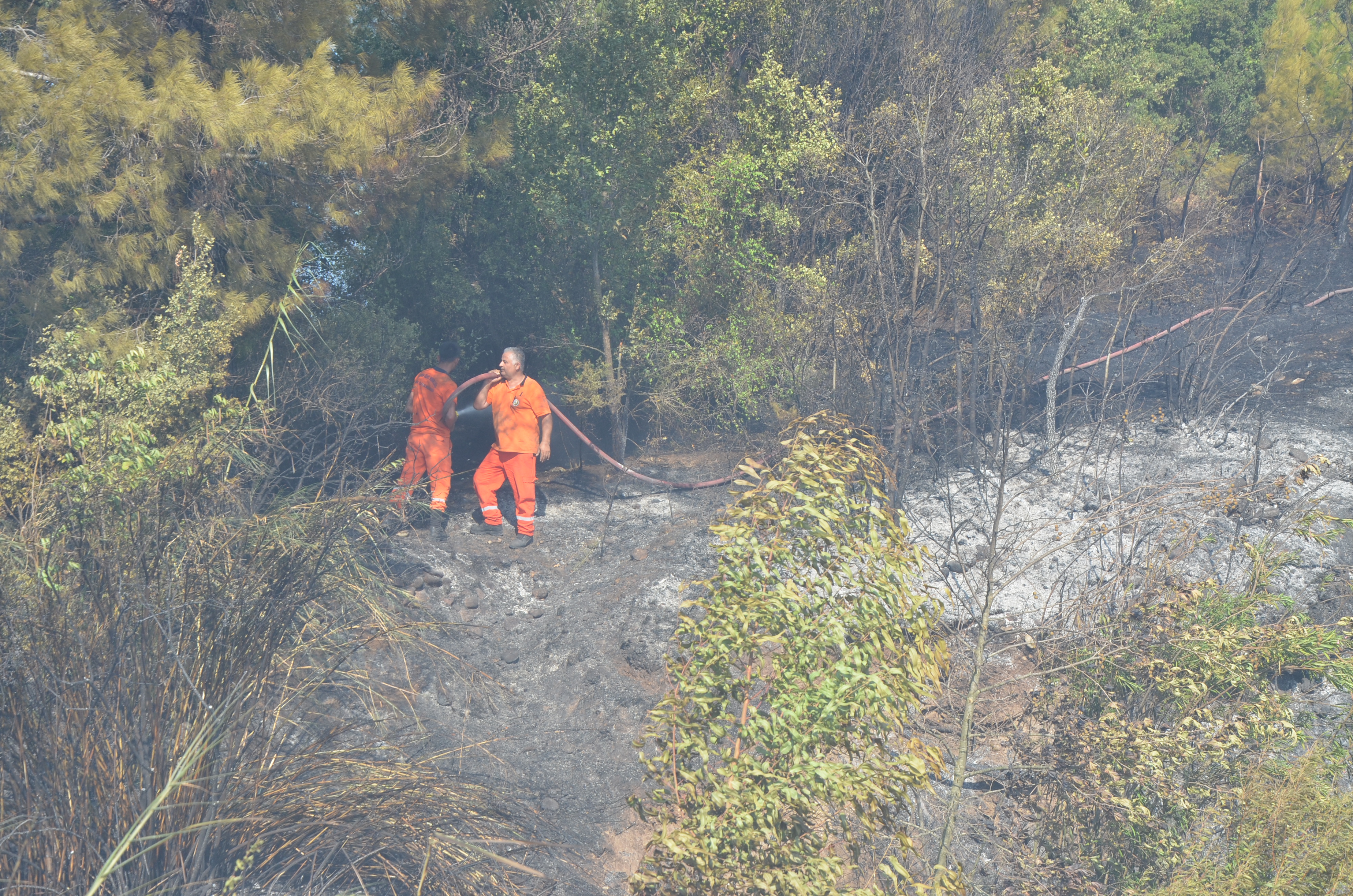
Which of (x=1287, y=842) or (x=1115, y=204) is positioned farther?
(x=1115, y=204)

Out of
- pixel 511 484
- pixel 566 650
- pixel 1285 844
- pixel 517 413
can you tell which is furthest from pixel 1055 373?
pixel 1285 844

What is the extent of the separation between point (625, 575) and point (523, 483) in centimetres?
136

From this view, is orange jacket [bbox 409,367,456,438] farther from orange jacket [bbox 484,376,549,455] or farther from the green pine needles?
the green pine needles

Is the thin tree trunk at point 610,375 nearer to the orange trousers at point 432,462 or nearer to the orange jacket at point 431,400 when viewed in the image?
the orange jacket at point 431,400

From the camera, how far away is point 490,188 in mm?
10000

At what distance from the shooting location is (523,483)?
29.1 feet

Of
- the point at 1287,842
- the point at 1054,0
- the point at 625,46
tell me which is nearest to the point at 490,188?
the point at 625,46

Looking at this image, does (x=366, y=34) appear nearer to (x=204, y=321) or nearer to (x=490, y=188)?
(x=490, y=188)

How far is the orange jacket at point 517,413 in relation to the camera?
8.77 meters

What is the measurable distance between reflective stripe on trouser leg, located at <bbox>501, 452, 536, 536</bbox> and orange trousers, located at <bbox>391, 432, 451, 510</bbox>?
0.55 metres

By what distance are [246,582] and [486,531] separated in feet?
17.0

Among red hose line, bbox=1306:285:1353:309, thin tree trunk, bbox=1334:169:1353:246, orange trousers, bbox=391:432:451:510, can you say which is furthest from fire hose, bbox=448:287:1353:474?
thin tree trunk, bbox=1334:169:1353:246

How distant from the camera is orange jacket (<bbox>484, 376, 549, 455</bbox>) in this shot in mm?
8766

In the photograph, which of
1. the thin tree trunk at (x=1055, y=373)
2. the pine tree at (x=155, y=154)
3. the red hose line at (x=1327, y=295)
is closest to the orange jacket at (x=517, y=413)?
the pine tree at (x=155, y=154)
